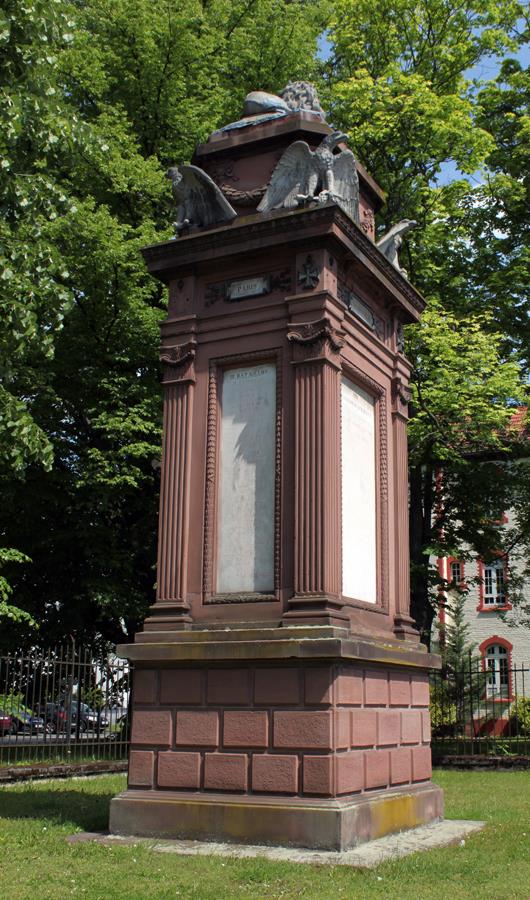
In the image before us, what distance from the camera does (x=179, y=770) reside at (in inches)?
358

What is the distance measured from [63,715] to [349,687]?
1049 cm

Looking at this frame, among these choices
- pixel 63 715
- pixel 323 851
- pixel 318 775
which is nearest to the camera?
pixel 323 851

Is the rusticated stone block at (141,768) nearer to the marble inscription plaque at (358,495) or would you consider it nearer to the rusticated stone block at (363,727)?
the rusticated stone block at (363,727)

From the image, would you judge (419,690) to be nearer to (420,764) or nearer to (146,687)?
(420,764)

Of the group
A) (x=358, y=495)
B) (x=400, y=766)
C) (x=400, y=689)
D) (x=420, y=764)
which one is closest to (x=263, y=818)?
(x=400, y=766)

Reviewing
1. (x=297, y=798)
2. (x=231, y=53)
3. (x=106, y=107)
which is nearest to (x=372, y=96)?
(x=231, y=53)

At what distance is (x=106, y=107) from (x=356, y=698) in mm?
17442

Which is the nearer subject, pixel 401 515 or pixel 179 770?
pixel 179 770

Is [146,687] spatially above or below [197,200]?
below

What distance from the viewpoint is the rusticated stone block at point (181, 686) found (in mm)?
9180

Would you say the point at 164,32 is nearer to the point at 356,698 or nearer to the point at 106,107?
the point at 106,107

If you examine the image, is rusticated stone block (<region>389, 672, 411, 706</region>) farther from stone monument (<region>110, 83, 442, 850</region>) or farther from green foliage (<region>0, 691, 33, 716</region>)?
green foliage (<region>0, 691, 33, 716</region>)

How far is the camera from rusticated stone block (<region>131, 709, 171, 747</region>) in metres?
9.25

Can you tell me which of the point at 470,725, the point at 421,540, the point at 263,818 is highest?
the point at 421,540
